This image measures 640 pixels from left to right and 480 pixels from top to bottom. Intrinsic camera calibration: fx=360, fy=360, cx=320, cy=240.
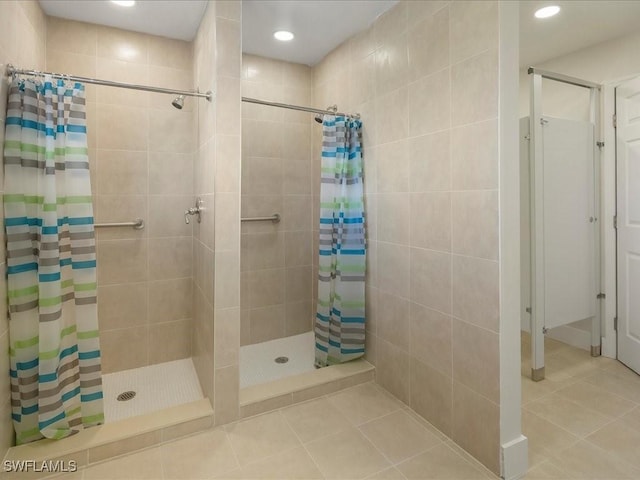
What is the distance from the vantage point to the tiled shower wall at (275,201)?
294 centimetres

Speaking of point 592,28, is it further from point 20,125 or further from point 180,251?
point 20,125

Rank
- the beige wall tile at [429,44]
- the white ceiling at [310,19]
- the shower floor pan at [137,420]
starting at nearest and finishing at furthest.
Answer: the shower floor pan at [137,420] → the beige wall tile at [429,44] → the white ceiling at [310,19]

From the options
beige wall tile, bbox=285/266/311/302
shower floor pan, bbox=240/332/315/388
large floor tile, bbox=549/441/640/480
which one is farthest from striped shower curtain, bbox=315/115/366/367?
large floor tile, bbox=549/441/640/480

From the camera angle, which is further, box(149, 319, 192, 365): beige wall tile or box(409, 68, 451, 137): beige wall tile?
box(149, 319, 192, 365): beige wall tile

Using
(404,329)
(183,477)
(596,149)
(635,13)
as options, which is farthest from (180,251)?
(635,13)

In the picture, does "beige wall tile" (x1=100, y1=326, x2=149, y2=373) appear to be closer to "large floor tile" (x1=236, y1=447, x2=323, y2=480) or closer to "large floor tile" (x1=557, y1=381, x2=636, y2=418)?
"large floor tile" (x1=236, y1=447, x2=323, y2=480)

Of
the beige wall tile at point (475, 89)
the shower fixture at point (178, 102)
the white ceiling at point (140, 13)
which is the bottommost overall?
the beige wall tile at point (475, 89)

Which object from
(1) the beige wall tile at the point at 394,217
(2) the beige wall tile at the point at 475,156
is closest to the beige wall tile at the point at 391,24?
(2) the beige wall tile at the point at 475,156

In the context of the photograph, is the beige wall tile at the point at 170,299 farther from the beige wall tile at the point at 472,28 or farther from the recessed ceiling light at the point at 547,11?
the recessed ceiling light at the point at 547,11

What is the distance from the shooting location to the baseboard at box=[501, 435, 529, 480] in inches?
62.6

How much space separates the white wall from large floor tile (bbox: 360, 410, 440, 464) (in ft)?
6.63

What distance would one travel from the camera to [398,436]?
1.90 m

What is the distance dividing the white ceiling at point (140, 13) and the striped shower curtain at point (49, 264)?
763mm

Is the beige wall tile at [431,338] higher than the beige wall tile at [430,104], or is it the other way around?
the beige wall tile at [430,104]
